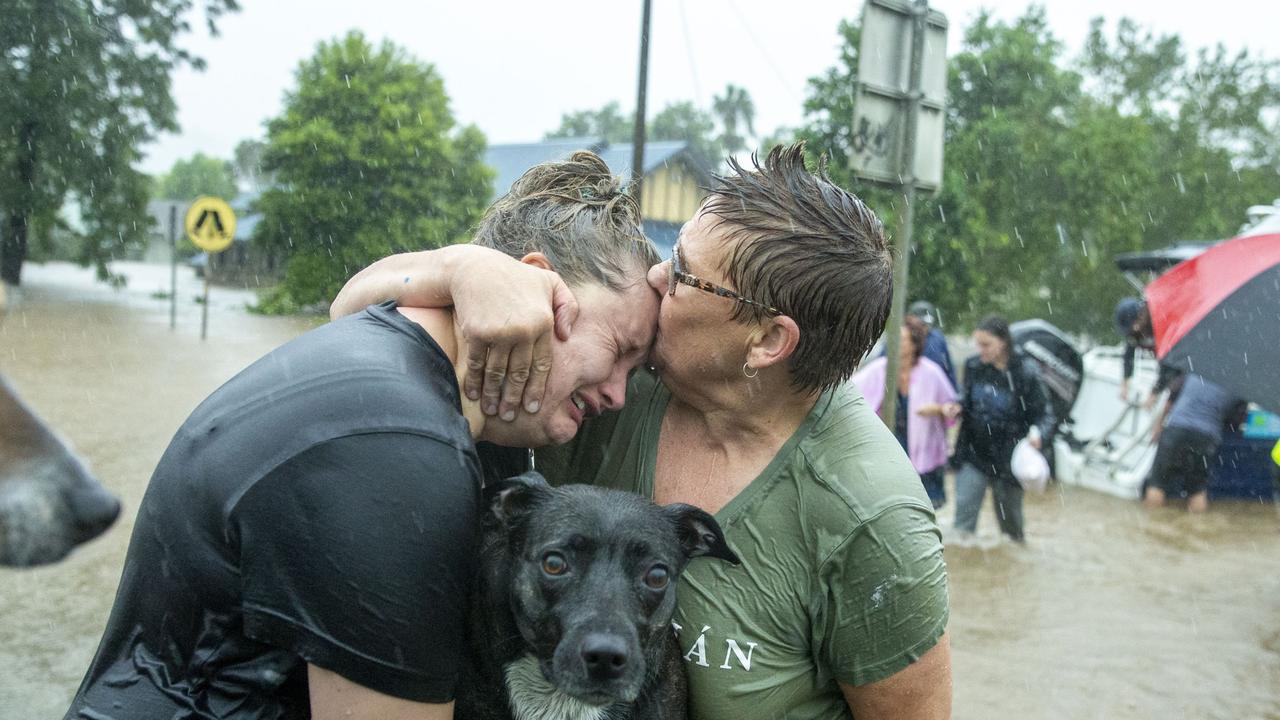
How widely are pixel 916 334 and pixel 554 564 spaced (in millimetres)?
8484

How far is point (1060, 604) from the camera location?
9711 millimetres

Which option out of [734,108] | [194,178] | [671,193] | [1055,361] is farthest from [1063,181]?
[194,178]

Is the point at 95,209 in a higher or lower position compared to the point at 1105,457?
higher

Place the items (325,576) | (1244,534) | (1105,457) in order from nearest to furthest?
1. (325,576)
2. (1244,534)
3. (1105,457)

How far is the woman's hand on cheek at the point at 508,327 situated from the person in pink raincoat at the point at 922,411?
24.4 ft

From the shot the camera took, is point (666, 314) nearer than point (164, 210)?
Yes

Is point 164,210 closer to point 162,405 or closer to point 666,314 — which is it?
point 162,405

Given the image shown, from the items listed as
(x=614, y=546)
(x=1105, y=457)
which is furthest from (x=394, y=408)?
(x=1105, y=457)

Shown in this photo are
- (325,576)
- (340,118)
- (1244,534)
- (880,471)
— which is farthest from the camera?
(340,118)

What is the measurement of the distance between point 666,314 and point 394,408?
93 centimetres

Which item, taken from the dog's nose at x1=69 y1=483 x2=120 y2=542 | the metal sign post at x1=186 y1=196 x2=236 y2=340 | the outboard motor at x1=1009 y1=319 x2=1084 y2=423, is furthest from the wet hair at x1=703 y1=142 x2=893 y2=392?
the metal sign post at x1=186 y1=196 x2=236 y2=340

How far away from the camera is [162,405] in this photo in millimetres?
16531

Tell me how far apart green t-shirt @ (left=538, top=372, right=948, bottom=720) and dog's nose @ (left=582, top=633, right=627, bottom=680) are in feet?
0.75

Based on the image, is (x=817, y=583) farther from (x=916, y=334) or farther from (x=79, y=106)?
(x=79, y=106)
